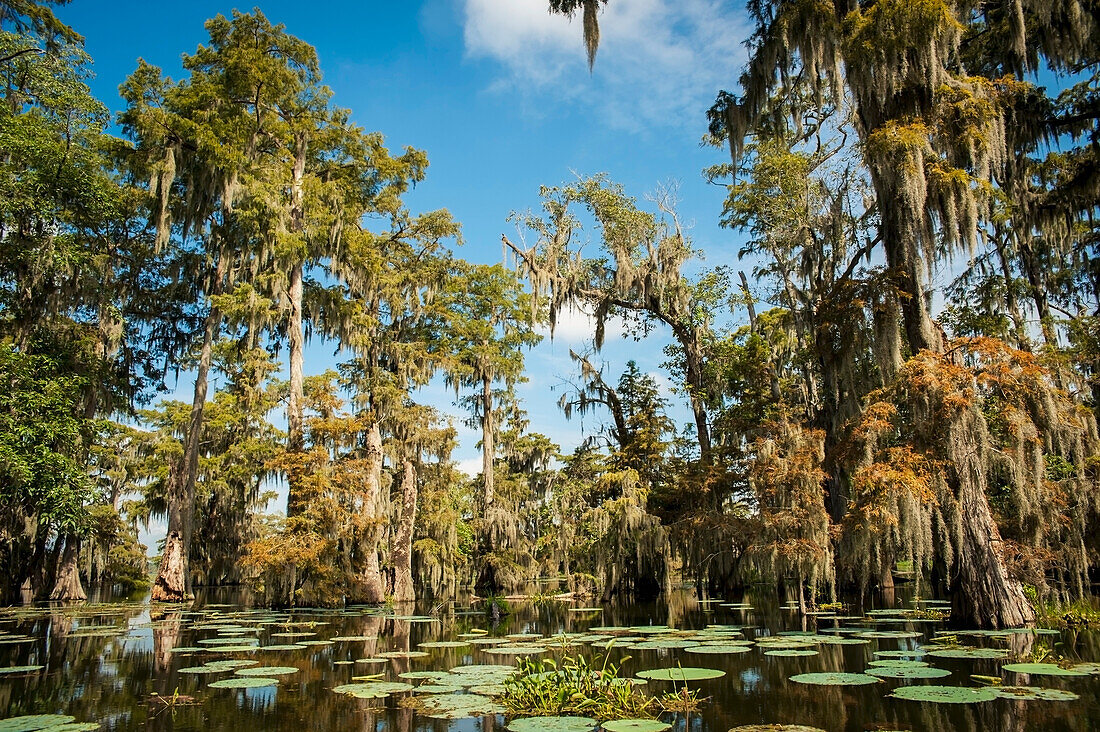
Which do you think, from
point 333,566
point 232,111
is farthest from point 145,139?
point 333,566

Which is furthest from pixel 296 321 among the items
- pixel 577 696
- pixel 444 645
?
pixel 577 696

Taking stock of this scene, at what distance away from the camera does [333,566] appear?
1452 cm

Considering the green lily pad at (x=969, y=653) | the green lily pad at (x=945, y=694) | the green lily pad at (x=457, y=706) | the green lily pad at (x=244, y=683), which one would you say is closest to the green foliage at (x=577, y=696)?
the green lily pad at (x=457, y=706)

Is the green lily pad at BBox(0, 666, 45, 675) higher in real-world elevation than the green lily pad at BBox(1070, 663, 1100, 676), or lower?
lower

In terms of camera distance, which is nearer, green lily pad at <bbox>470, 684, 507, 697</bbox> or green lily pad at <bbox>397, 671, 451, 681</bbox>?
green lily pad at <bbox>470, 684, 507, 697</bbox>

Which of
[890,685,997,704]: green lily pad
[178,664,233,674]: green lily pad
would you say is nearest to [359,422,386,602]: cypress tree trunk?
[178,664,233,674]: green lily pad

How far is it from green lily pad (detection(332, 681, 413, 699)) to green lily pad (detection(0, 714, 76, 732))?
5.69ft

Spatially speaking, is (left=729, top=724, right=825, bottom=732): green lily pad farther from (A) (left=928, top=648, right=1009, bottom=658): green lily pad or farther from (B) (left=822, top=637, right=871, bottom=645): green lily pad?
(B) (left=822, top=637, right=871, bottom=645): green lily pad

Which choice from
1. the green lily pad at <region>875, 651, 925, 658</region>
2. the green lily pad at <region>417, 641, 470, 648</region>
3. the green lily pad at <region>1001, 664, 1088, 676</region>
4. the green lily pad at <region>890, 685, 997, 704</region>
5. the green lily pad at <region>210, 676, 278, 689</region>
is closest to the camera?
the green lily pad at <region>890, 685, 997, 704</region>

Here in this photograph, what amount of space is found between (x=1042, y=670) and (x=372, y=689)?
5.17 metres

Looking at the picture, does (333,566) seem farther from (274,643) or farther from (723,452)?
(723,452)

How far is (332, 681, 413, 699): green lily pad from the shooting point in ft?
15.5

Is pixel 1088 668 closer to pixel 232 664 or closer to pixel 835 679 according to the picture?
pixel 835 679

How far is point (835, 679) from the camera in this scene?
4.83 m
